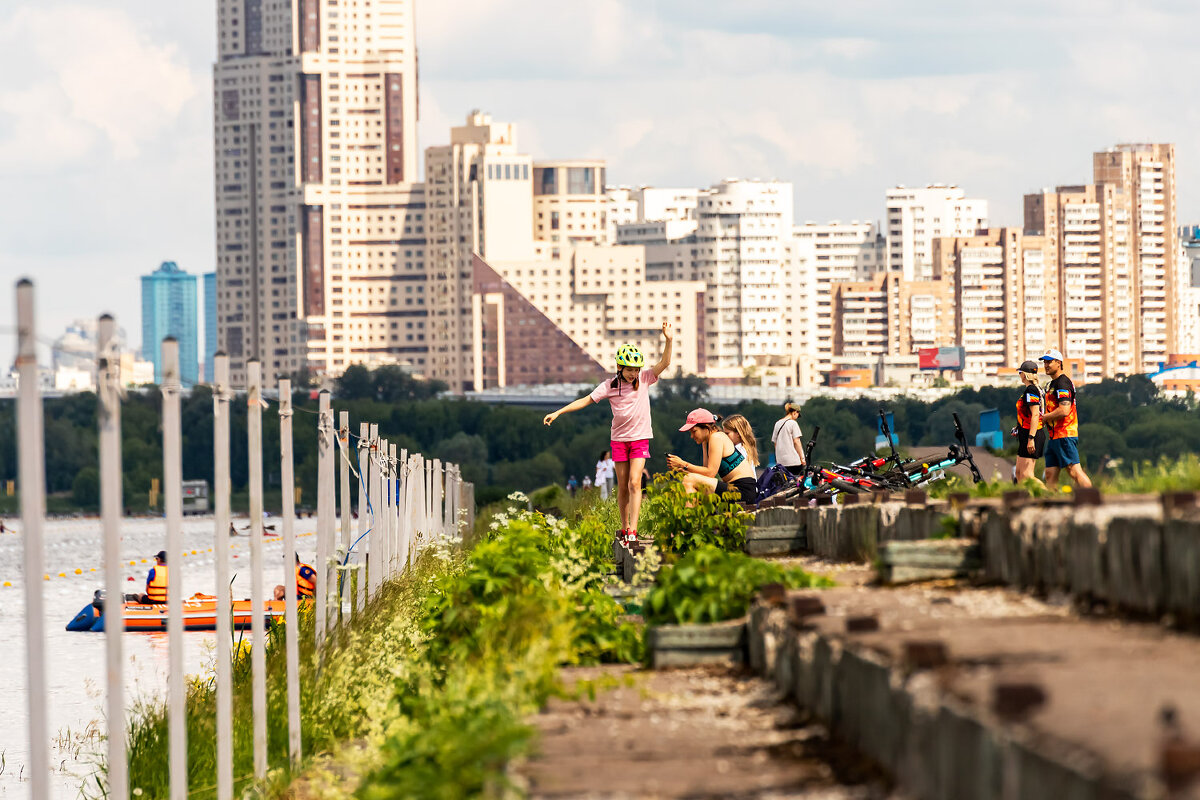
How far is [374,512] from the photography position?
20734 millimetres

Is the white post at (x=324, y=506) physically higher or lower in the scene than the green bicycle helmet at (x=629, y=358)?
lower

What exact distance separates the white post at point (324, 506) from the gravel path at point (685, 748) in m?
8.42

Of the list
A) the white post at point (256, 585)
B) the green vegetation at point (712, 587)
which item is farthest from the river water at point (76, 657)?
the green vegetation at point (712, 587)

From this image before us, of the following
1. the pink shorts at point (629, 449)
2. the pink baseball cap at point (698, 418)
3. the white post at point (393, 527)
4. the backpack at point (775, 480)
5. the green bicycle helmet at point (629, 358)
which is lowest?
the white post at point (393, 527)

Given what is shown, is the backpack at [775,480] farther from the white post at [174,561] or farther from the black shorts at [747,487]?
the white post at [174,561]

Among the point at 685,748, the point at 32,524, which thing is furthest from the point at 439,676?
the point at 685,748

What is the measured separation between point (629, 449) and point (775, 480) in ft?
13.1

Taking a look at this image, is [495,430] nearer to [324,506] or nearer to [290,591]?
[324,506]

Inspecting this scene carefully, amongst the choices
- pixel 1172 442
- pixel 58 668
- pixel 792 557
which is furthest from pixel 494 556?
pixel 1172 442

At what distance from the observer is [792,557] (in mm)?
10398

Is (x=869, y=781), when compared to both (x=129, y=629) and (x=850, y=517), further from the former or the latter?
(x=129, y=629)

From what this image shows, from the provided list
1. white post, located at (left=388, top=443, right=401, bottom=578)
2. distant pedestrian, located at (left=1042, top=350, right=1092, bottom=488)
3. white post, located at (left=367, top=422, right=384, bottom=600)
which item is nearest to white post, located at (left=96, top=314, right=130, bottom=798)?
distant pedestrian, located at (left=1042, top=350, right=1092, bottom=488)

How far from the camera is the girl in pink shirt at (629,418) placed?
13.2 meters

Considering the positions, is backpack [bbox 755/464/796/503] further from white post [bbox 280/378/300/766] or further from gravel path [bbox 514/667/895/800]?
gravel path [bbox 514/667/895/800]
